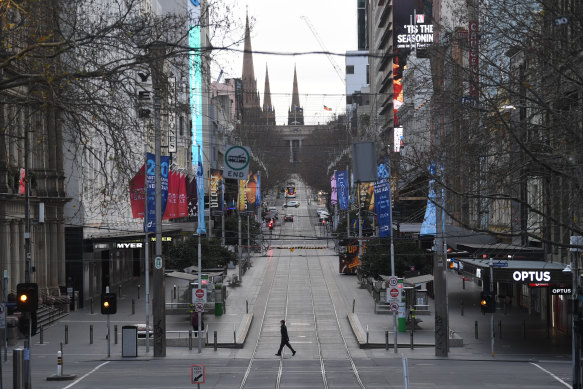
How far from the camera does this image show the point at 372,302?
183 ft

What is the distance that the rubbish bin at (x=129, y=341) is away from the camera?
3472 centimetres

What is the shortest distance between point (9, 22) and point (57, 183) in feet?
117

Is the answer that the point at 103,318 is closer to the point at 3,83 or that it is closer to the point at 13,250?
the point at 13,250

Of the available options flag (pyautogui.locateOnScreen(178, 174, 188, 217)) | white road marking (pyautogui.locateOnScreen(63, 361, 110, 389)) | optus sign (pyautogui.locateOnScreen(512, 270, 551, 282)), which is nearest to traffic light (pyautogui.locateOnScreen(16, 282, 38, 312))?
white road marking (pyautogui.locateOnScreen(63, 361, 110, 389))

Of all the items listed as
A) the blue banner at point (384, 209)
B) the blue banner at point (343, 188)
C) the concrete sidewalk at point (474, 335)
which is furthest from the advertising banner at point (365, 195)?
the blue banner at point (384, 209)

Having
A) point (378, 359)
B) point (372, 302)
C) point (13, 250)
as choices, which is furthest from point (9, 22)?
point (372, 302)

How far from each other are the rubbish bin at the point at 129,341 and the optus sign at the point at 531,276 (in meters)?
15.4

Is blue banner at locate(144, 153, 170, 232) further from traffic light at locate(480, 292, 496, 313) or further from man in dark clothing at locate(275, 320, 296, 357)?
traffic light at locate(480, 292, 496, 313)

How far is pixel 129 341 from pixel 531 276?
53.0ft

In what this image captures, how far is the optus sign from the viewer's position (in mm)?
35625

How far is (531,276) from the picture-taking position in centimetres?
3584

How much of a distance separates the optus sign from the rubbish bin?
606 inches

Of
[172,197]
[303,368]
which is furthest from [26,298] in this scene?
[172,197]

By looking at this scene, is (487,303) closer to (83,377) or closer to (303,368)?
(303,368)
